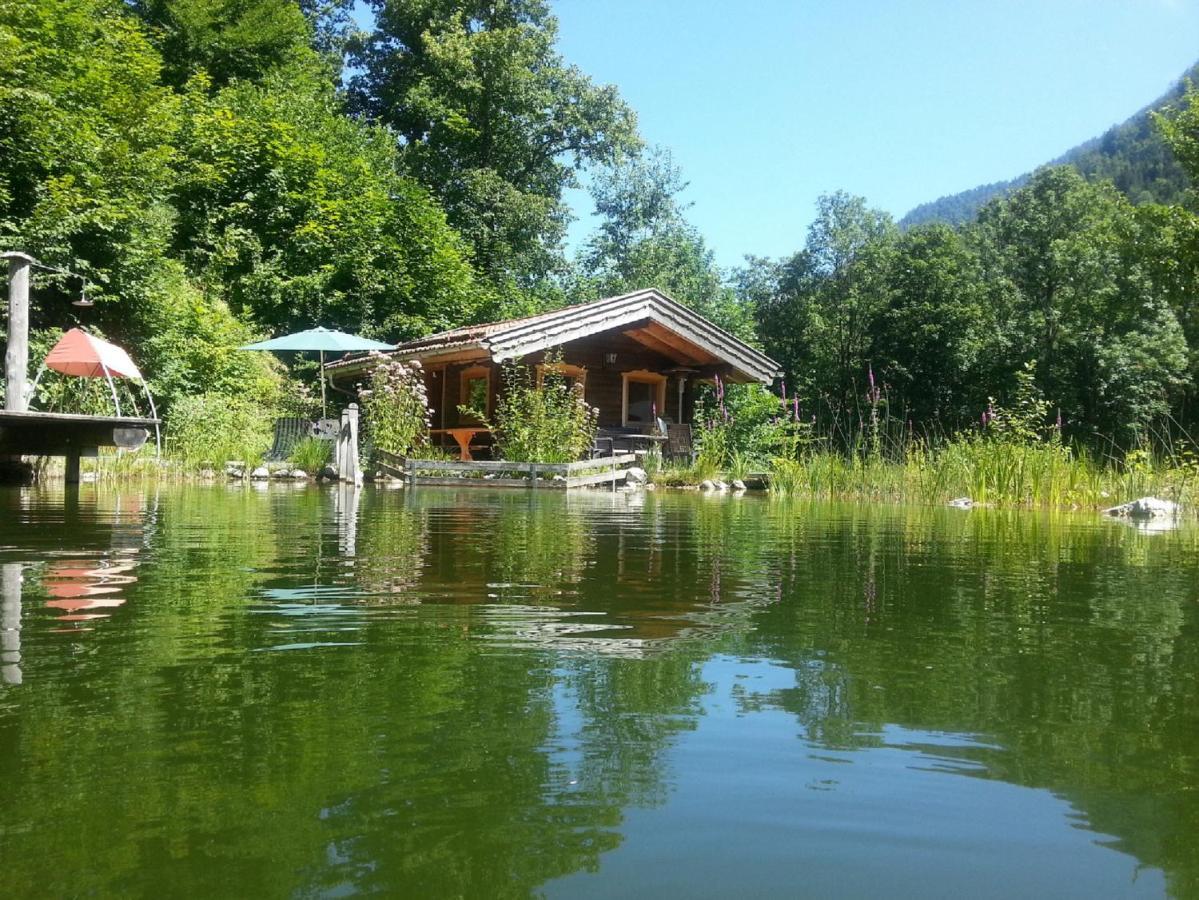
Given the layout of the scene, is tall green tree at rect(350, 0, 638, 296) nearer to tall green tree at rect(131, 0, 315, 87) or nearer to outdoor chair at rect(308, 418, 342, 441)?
tall green tree at rect(131, 0, 315, 87)

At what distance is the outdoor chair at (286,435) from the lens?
1833cm

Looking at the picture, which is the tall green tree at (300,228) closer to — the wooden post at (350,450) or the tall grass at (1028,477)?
the wooden post at (350,450)

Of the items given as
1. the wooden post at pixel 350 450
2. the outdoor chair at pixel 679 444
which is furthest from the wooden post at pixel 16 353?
the outdoor chair at pixel 679 444

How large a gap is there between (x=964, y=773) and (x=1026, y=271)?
42.4 m

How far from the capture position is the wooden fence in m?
15.0

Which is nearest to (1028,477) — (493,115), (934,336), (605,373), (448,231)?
(605,373)

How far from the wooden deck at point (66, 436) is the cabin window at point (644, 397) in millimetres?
12779

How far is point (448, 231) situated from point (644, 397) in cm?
893

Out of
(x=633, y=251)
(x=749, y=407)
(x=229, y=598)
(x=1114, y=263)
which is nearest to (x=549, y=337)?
(x=749, y=407)

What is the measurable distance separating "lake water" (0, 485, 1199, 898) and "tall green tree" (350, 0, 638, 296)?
29.6 m

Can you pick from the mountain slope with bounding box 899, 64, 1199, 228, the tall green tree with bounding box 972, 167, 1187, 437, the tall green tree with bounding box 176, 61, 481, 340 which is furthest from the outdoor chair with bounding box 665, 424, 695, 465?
the mountain slope with bounding box 899, 64, 1199, 228

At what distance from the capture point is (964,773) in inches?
63.8

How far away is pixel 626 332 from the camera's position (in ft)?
70.7

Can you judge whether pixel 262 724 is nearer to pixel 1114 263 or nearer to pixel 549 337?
pixel 549 337
